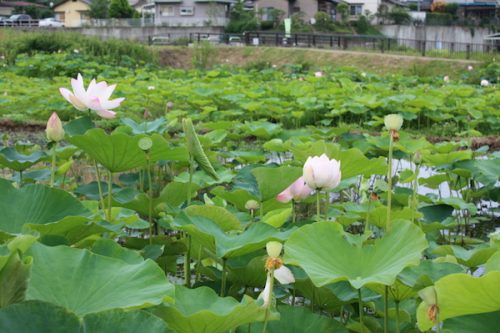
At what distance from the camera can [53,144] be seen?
1630mm

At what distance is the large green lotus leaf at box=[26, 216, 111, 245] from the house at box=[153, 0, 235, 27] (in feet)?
107

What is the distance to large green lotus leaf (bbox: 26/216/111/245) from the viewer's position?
3.98 ft

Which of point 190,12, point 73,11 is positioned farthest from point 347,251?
point 73,11

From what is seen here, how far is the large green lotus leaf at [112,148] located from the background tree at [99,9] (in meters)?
38.0

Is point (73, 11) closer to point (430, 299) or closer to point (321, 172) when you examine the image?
point (321, 172)

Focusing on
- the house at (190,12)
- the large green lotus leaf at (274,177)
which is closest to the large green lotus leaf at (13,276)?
the large green lotus leaf at (274,177)

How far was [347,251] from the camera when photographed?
3.83 feet

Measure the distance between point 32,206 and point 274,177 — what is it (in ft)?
2.04

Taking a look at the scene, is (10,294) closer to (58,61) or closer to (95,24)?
(58,61)

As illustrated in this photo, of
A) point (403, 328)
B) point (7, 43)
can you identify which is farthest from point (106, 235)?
point (7, 43)

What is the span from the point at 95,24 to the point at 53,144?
1235 inches

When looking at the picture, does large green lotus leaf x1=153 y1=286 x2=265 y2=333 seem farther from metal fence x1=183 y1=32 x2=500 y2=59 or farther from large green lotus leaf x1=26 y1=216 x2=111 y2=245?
metal fence x1=183 y1=32 x2=500 y2=59

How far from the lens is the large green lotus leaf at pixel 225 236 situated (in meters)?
1.20

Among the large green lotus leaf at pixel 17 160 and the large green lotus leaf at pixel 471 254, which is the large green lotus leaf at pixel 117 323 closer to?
the large green lotus leaf at pixel 471 254
